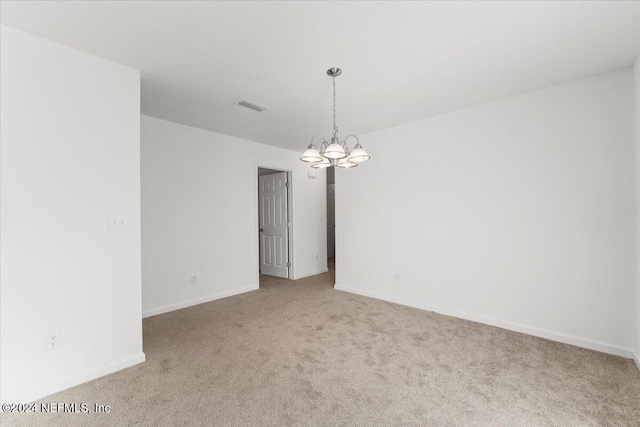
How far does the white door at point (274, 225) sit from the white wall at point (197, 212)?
0.56m

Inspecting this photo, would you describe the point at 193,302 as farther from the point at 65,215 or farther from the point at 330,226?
the point at 330,226

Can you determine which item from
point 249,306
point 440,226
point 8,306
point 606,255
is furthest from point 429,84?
point 8,306

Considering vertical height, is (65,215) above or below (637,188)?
below

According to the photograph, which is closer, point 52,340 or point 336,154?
point 52,340

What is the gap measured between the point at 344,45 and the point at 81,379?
10.7 ft

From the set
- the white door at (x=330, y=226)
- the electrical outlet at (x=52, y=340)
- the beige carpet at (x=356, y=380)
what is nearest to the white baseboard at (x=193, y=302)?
the beige carpet at (x=356, y=380)

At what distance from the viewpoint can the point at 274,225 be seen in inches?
230

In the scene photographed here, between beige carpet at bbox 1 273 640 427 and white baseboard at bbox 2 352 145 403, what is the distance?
5 cm

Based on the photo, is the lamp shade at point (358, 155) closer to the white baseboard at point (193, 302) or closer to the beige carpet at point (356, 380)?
the beige carpet at point (356, 380)

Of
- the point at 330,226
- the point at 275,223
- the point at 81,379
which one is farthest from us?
the point at 330,226

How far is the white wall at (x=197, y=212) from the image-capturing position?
3723mm

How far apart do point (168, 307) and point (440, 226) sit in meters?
3.76

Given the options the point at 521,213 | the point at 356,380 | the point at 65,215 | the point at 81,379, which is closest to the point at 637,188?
the point at 521,213

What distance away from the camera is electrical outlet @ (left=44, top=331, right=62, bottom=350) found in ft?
6.81
